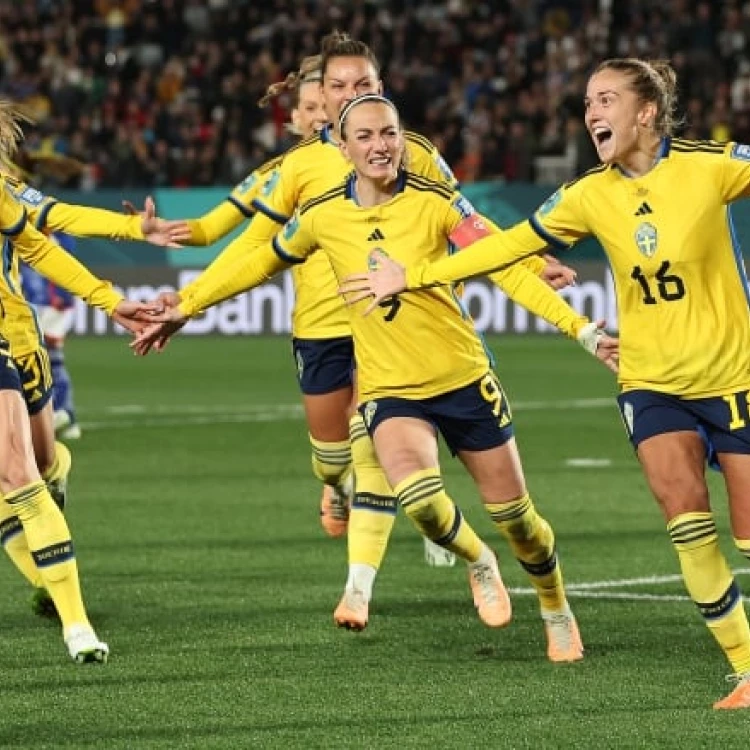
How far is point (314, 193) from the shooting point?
9.32 metres

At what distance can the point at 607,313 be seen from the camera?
2423cm

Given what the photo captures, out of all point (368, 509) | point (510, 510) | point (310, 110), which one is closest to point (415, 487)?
point (510, 510)

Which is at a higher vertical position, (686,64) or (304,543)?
(304,543)

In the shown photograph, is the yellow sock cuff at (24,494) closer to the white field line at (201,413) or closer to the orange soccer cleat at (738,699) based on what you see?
the orange soccer cleat at (738,699)

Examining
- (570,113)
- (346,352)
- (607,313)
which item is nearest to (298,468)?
(346,352)

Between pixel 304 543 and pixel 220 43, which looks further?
pixel 220 43

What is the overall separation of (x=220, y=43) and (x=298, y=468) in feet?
61.1

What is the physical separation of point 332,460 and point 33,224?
2.59 meters

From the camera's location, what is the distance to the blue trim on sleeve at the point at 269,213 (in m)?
9.10

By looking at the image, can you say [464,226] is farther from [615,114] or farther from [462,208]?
[615,114]

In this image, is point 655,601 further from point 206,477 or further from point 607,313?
point 607,313

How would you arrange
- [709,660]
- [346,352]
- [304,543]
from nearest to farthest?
[709,660] → [346,352] → [304,543]

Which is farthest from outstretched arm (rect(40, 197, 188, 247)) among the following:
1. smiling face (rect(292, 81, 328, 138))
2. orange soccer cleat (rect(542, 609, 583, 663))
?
orange soccer cleat (rect(542, 609, 583, 663))

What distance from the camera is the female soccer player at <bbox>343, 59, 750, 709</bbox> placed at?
6.76 m
